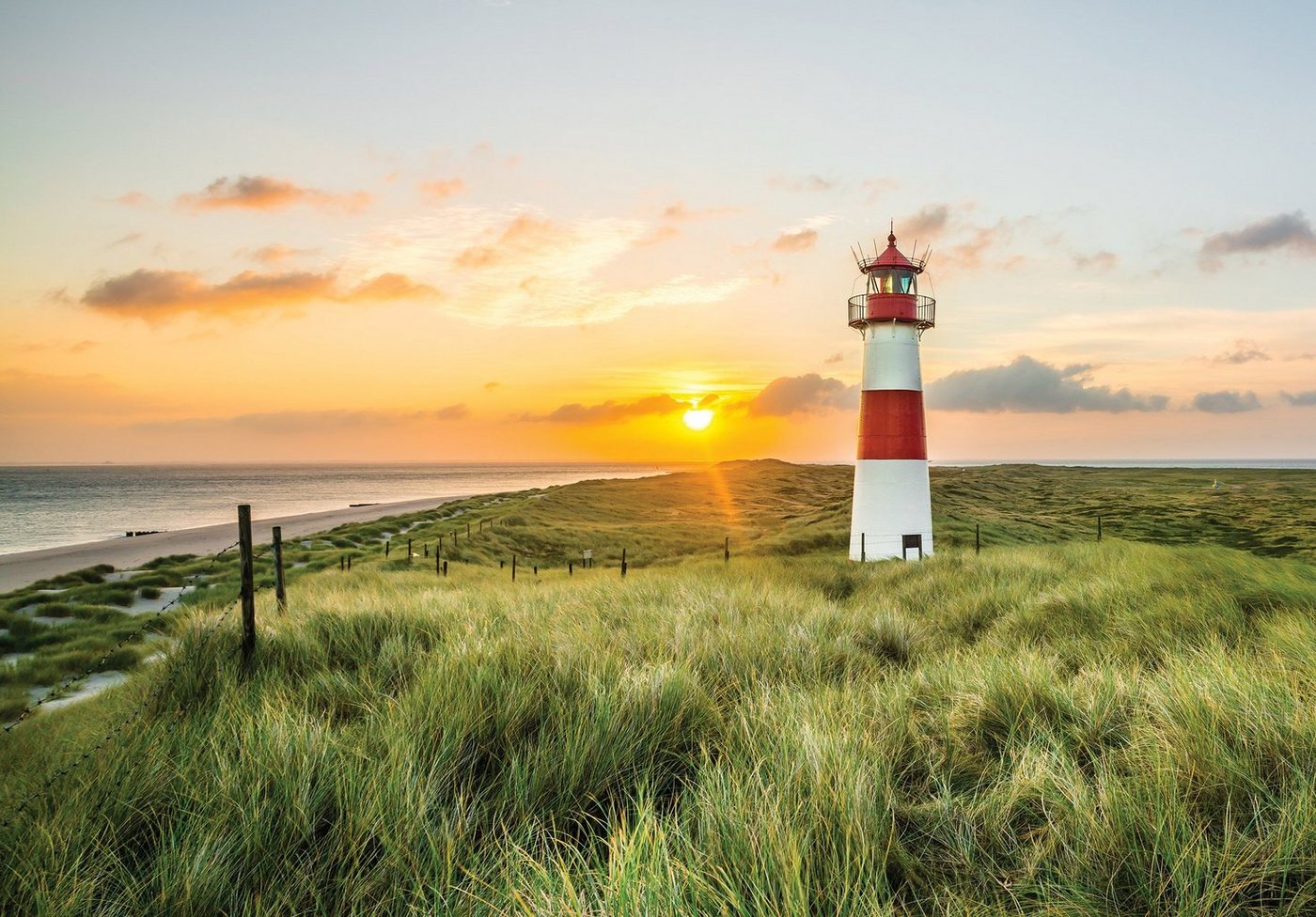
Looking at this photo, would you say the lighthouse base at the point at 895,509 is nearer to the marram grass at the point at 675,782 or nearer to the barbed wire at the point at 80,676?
the marram grass at the point at 675,782

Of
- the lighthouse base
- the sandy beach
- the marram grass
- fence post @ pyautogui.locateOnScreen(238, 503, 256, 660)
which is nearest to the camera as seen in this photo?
the marram grass

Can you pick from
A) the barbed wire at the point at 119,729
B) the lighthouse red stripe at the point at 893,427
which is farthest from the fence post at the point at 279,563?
the lighthouse red stripe at the point at 893,427

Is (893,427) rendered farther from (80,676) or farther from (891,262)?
(80,676)

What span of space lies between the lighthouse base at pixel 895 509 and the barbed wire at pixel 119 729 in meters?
15.6

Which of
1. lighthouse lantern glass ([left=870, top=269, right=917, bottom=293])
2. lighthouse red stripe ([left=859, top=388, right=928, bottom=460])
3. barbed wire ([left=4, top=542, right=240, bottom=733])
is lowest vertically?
barbed wire ([left=4, top=542, right=240, bottom=733])

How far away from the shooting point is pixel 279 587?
Answer: 342 inches

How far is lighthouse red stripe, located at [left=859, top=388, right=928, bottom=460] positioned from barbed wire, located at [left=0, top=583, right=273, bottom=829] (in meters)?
15.8

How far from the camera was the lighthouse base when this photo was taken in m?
17.9

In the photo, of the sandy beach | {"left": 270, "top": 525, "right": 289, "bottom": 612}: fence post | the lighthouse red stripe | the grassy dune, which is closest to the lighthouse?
the lighthouse red stripe

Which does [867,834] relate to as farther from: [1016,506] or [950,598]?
[1016,506]

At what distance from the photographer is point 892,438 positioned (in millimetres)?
17906

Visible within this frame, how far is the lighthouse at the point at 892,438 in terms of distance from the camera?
58.7 ft

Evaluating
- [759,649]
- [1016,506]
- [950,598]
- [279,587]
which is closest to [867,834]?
[759,649]

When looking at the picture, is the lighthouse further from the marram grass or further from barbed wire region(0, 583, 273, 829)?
barbed wire region(0, 583, 273, 829)
